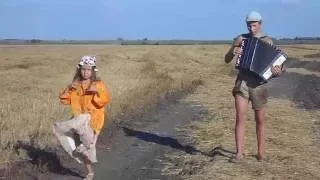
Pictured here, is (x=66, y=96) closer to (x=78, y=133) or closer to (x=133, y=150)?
(x=78, y=133)

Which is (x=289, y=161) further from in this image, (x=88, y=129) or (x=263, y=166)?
(x=88, y=129)

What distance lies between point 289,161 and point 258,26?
2196 mm

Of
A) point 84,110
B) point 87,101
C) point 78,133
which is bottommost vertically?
point 78,133

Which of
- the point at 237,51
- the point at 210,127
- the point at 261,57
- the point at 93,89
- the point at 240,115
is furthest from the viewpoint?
the point at 210,127

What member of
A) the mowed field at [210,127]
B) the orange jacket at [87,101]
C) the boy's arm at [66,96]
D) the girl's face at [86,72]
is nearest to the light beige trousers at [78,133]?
the orange jacket at [87,101]

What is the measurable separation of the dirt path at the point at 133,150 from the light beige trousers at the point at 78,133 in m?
0.89

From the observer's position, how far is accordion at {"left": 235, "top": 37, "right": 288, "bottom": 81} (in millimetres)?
8570

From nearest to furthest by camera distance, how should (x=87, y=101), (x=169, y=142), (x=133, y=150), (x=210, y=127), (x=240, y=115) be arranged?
(x=87, y=101), (x=240, y=115), (x=133, y=150), (x=169, y=142), (x=210, y=127)

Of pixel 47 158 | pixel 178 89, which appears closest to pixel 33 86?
pixel 178 89

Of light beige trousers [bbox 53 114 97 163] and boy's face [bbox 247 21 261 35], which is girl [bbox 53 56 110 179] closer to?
light beige trousers [bbox 53 114 97 163]

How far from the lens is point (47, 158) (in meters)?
9.30

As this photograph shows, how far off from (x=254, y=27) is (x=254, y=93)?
0.95 meters

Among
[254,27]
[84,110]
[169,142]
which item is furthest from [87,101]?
[169,142]

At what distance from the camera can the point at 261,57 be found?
28.1ft
